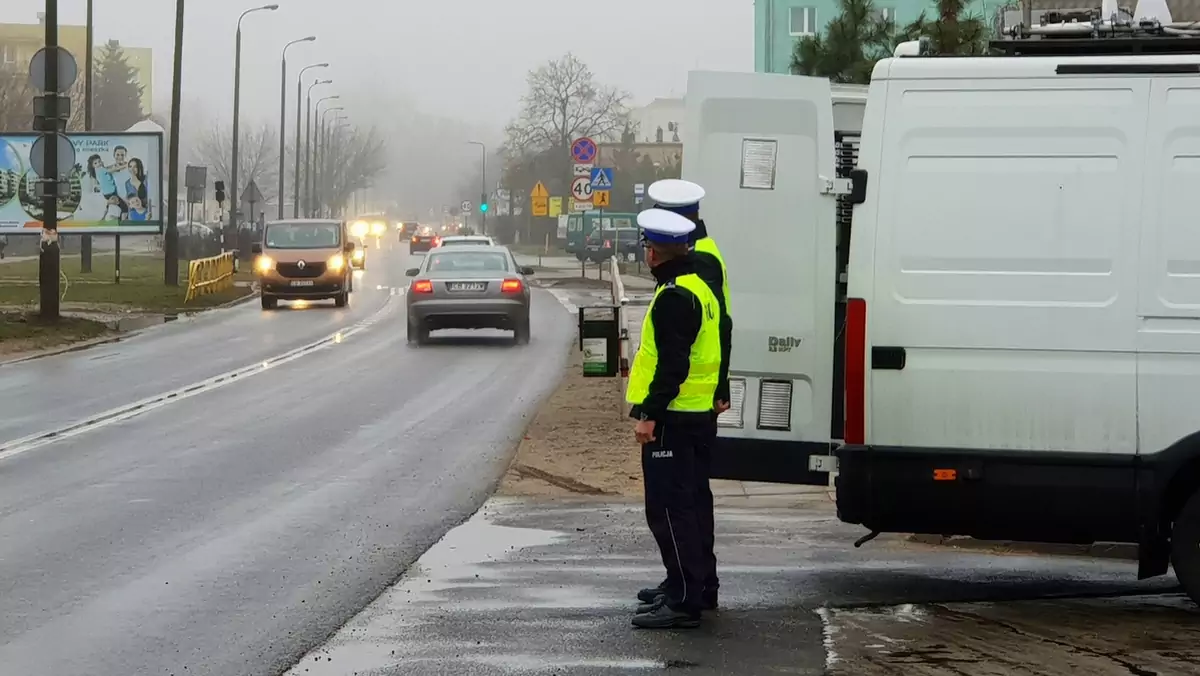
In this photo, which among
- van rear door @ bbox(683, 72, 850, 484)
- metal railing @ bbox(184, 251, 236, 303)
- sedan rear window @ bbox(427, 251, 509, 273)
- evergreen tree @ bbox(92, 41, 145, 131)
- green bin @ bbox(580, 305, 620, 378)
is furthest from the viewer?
evergreen tree @ bbox(92, 41, 145, 131)

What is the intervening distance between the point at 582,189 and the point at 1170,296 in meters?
32.6

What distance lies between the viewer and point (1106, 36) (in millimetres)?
8602

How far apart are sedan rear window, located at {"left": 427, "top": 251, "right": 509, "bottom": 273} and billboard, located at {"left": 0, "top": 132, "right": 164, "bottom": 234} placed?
1877 centimetres

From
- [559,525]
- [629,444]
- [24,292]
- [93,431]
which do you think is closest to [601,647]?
[559,525]

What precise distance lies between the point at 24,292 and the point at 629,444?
2886 centimetres

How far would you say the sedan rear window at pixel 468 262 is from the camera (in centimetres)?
2867

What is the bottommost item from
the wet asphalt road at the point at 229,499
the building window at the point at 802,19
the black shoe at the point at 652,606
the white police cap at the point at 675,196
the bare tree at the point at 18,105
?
the wet asphalt road at the point at 229,499

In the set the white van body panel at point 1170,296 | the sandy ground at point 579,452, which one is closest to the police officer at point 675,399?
the white van body panel at point 1170,296

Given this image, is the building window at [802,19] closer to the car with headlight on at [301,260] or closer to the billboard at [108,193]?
the billboard at [108,193]

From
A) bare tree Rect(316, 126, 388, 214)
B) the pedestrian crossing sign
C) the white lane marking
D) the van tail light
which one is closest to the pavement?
the van tail light

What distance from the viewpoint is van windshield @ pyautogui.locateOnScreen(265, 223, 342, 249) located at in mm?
38875

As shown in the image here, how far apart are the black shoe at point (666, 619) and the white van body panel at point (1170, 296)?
2018 millimetres

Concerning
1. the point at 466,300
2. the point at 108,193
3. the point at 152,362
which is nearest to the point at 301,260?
the point at 108,193

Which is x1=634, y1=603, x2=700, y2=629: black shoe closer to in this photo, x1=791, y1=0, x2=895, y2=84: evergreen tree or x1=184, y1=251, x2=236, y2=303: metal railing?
x1=791, y1=0, x2=895, y2=84: evergreen tree
